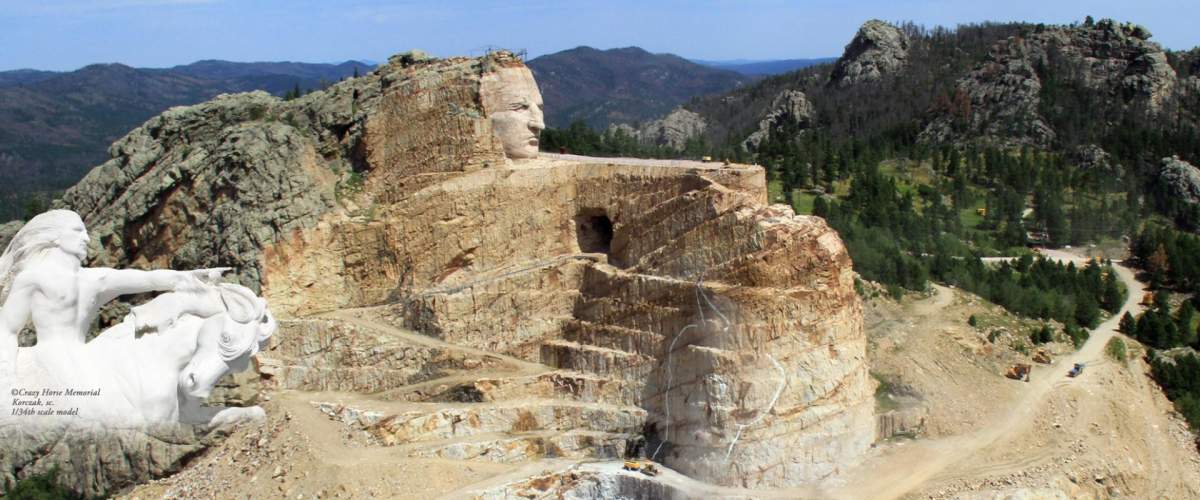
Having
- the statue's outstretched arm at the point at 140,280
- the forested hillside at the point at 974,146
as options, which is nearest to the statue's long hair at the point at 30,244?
the statue's outstretched arm at the point at 140,280

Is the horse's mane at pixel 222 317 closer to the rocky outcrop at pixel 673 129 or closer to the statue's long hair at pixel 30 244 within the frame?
the statue's long hair at pixel 30 244

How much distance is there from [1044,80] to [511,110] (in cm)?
6987

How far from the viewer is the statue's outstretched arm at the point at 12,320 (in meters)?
21.2

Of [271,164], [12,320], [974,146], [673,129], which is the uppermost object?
[673,129]

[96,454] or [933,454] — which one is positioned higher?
[96,454]

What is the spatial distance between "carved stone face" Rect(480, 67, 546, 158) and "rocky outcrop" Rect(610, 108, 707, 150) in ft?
230

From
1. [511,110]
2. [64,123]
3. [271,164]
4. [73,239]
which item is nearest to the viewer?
[73,239]

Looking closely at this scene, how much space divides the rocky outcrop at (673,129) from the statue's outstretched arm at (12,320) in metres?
80.4

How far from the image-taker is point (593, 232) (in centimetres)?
2902

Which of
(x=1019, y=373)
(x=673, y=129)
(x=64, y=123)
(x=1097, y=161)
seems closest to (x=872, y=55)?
(x=673, y=129)

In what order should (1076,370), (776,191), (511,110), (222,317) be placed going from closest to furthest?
(222,317) < (511,110) < (1076,370) < (776,191)

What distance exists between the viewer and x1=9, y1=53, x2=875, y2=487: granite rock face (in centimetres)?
2427

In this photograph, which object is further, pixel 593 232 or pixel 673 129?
pixel 673 129

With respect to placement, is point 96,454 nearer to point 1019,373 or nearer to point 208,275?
point 208,275
